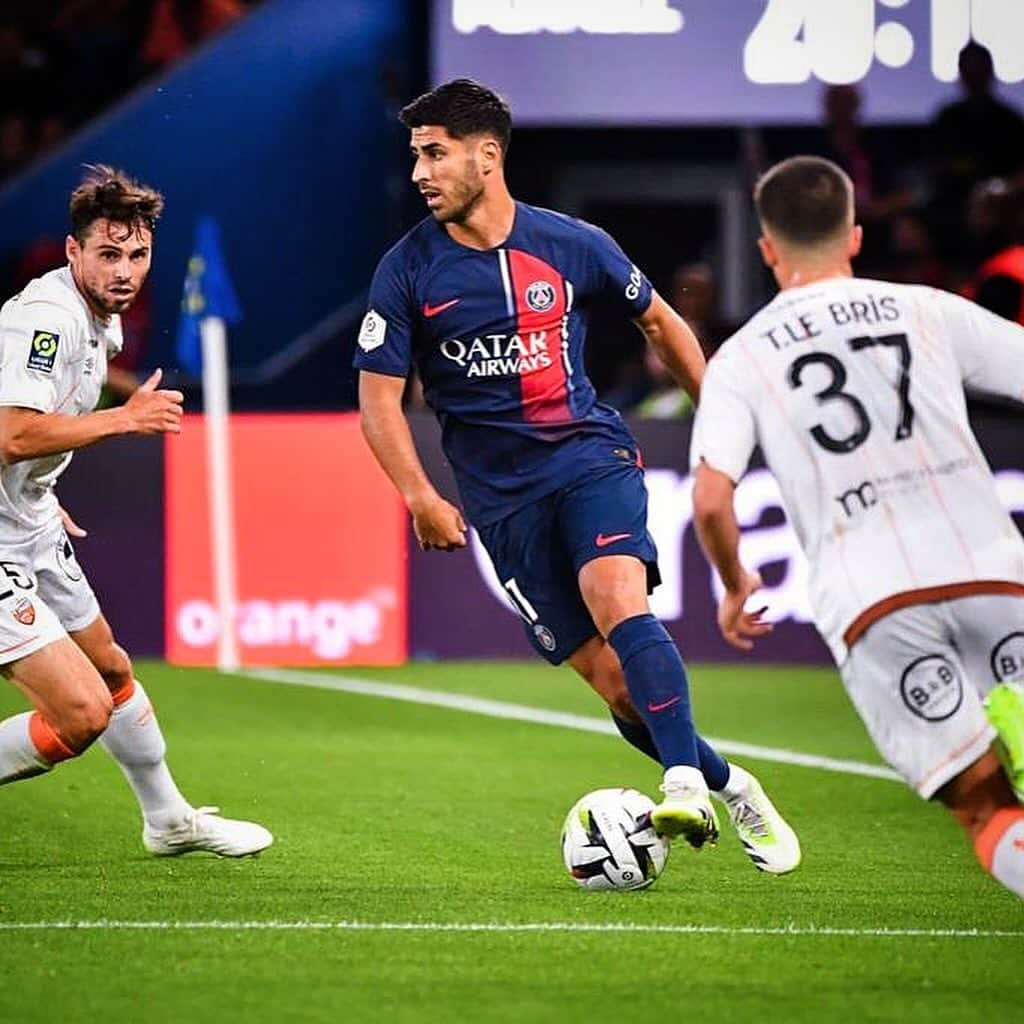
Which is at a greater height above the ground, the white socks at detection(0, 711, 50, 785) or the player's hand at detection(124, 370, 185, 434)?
the player's hand at detection(124, 370, 185, 434)

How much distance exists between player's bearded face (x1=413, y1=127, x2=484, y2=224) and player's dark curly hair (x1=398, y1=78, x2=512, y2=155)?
3 centimetres

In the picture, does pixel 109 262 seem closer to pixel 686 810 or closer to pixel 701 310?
pixel 686 810

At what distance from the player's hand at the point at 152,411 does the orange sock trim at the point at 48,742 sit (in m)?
0.86

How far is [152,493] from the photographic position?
13.2 m

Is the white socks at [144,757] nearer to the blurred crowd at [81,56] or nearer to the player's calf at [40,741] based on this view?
the player's calf at [40,741]

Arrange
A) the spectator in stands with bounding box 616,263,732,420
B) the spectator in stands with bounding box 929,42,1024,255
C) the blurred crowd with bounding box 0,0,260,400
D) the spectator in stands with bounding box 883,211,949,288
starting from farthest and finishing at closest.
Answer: the blurred crowd with bounding box 0,0,260,400, the spectator in stands with bounding box 883,211,949,288, the spectator in stands with bounding box 929,42,1024,255, the spectator in stands with bounding box 616,263,732,420

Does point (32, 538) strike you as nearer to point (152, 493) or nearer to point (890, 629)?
point (890, 629)

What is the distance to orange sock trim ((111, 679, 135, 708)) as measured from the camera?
7047mm

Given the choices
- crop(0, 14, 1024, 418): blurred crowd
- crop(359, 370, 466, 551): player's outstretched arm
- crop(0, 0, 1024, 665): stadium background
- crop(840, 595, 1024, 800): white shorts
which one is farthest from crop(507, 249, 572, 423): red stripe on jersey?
crop(0, 14, 1024, 418): blurred crowd

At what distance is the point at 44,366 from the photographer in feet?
21.3

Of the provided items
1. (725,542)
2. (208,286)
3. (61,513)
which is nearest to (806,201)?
(725,542)

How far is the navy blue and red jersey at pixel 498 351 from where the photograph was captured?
683 centimetres

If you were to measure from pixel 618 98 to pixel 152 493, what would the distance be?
331cm

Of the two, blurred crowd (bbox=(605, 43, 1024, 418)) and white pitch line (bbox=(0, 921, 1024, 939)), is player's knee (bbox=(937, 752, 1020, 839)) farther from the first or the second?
blurred crowd (bbox=(605, 43, 1024, 418))
